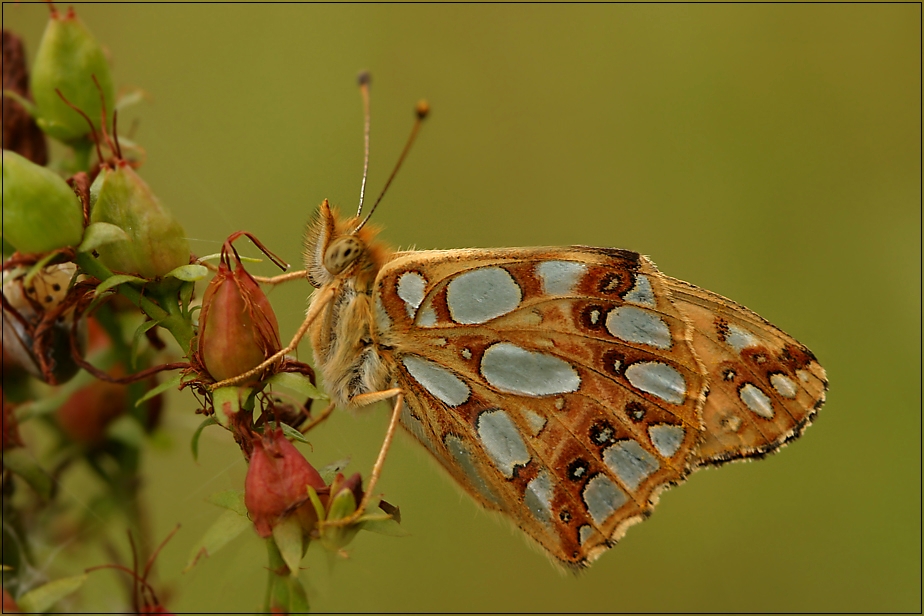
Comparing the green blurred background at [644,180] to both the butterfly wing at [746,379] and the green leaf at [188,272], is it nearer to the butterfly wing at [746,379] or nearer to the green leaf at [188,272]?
the butterfly wing at [746,379]

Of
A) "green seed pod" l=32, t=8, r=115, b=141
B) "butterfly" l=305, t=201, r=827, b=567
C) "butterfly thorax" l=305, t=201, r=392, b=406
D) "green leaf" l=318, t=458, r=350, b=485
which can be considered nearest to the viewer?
"green leaf" l=318, t=458, r=350, b=485

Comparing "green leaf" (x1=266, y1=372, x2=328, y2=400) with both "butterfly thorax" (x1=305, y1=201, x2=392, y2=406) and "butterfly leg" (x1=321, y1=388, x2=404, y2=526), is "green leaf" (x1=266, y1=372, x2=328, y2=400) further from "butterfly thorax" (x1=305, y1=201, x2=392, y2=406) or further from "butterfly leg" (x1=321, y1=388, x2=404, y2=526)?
"butterfly thorax" (x1=305, y1=201, x2=392, y2=406)

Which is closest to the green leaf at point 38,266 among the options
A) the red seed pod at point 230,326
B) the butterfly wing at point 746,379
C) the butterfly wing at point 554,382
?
the red seed pod at point 230,326

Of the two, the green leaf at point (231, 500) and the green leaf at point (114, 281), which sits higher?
the green leaf at point (114, 281)

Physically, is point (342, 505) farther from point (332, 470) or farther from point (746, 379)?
point (746, 379)

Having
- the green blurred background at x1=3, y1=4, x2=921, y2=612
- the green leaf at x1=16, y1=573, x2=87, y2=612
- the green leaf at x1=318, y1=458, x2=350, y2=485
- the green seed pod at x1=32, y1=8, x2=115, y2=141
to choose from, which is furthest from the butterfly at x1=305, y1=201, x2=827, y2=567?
the green blurred background at x1=3, y1=4, x2=921, y2=612

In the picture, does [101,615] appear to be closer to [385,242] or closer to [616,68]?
[385,242]
